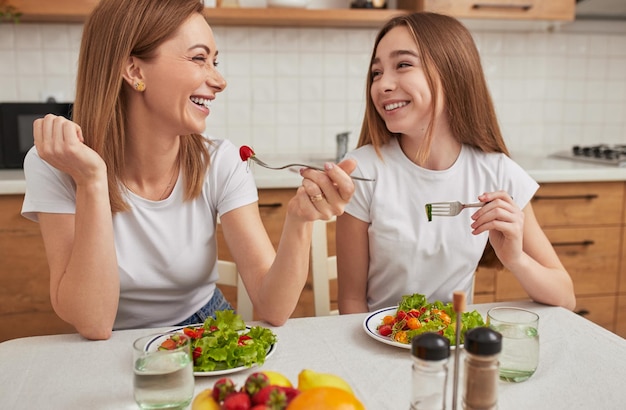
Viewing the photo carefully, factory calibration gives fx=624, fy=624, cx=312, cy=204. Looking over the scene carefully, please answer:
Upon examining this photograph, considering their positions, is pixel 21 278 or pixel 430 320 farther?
pixel 21 278

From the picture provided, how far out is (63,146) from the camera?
44.2 inches

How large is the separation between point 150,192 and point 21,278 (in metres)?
1.22

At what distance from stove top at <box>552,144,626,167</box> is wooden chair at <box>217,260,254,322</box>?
1884 mm

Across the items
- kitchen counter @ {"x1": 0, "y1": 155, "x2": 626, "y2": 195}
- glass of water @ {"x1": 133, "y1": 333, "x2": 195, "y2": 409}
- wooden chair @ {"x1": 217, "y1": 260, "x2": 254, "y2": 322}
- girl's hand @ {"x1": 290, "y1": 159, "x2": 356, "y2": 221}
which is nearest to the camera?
glass of water @ {"x1": 133, "y1": 333, "x2": 195, "y2": 409}

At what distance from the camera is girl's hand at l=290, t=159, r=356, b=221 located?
3.40 feet

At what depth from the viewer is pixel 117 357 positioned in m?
1.04

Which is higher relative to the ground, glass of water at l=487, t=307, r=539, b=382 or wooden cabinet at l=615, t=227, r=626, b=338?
glass of water at l=487, t=307, r=539, b=382

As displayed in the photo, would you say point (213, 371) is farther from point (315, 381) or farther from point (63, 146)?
point (63, 146)

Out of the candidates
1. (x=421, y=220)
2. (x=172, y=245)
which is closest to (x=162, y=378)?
(x=172, y=245)

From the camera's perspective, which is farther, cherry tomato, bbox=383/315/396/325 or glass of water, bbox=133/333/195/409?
cherry tomato, bbox=383/315/396/325

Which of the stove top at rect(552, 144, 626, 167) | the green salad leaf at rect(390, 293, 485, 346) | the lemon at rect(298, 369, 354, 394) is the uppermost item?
the stove top at rect(552, 144, 626, 167)

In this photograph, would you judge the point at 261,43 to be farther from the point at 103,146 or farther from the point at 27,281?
the point at 103,146

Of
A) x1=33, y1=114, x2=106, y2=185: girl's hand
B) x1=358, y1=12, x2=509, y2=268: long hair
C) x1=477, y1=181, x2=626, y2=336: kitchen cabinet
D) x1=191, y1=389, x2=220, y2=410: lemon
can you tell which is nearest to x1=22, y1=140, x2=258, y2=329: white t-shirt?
x1=33, y1=114, x2=106, y2=185: girl's hand

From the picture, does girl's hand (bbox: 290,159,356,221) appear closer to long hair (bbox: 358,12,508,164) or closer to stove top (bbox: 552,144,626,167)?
long hair (bbox: 358,12,508,164)
